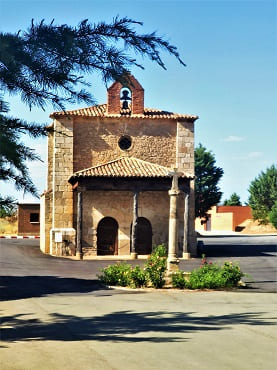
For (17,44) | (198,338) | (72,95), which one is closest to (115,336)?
(198,338)

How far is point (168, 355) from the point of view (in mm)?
6934

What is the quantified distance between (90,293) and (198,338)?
6.40 meters

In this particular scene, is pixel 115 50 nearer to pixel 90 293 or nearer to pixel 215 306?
pixel 215 306

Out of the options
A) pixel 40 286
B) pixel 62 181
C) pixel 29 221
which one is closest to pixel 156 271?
pixel 40 286

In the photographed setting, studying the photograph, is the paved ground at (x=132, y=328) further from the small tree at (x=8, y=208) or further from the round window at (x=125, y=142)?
the round window at (x=125, y=142)

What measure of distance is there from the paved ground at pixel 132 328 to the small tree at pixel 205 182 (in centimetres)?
3355

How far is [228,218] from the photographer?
64.6m

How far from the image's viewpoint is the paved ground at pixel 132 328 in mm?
6699

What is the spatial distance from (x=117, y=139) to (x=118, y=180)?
2.67 metres

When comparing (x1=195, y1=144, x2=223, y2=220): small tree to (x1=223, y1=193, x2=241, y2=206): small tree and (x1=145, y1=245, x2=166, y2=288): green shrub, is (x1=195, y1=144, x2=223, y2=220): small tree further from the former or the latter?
(x1=145, y1=245, x2=166, y2=288): green shrub

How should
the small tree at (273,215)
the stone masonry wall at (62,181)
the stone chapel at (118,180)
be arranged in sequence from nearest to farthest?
the stone chapel at (118,180) → the stone masonry wall at (62,181) → the small tree at (273,215)

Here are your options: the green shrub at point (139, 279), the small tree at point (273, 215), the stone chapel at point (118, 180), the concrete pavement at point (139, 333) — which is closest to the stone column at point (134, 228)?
the stone chapel at point (118, 180)

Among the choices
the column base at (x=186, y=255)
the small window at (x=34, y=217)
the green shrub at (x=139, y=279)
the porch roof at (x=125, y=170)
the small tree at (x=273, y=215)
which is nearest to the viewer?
the green shrub at (x=139, y=279)

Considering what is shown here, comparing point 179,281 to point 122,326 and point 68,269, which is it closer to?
point 122,326
